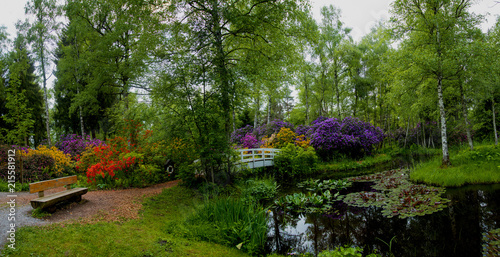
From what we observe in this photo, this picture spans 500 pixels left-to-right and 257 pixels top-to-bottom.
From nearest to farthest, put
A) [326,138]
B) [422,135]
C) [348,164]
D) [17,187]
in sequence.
Result: [17,187]
[348,164]
[326,138]
[422,135]

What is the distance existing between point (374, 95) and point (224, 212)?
24.5 meters

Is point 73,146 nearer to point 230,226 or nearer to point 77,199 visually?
point 77,199

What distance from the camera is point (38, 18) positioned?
13898 mm

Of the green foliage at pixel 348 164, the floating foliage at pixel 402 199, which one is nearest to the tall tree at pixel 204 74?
the floating foliage at pixel 402 199

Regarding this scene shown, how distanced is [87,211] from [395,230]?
21.6 feet

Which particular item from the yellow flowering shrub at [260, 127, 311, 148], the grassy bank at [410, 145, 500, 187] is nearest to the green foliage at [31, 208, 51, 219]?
the grassy bank at [410, 145, 500, 187]

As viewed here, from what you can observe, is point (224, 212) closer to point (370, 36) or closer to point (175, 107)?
point (175, 107)

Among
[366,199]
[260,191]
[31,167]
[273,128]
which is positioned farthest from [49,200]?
[273,128]

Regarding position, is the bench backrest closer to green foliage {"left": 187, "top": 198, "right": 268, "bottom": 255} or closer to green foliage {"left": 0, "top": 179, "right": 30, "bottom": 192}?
green foliage {"left": 187, "top": 198, "right": 268, "bottom": 255}

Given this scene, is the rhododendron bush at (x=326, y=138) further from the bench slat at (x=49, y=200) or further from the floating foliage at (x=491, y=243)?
the floating foliage at (x=491, y=243)

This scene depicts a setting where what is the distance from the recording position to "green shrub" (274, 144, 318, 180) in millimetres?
12484

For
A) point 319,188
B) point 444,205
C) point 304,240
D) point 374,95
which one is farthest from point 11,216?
point 374,95

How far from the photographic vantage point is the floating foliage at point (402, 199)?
582 cm

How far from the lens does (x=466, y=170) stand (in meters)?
8.60
